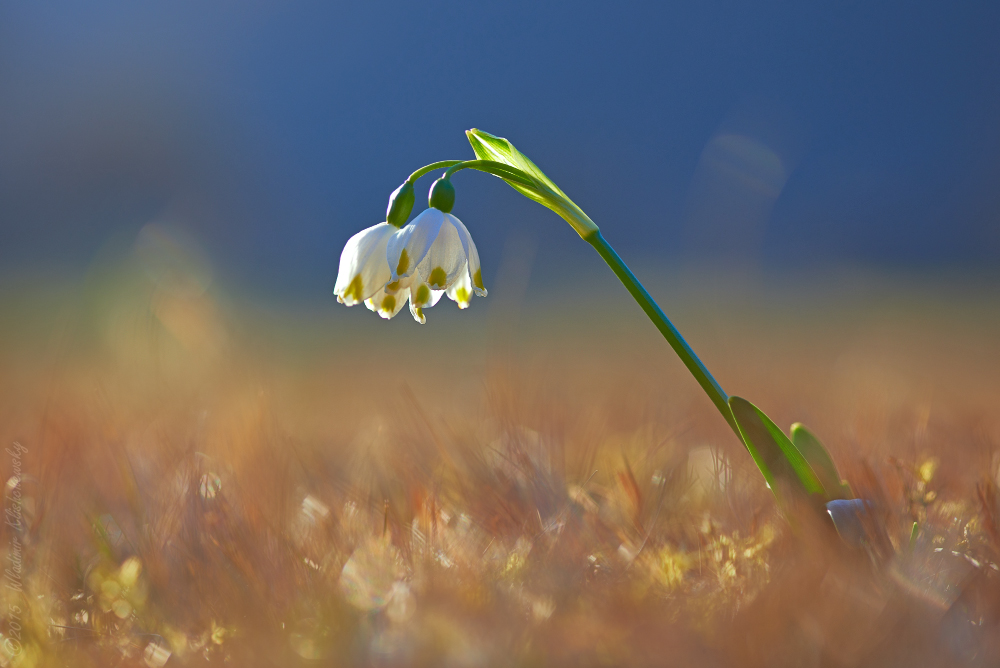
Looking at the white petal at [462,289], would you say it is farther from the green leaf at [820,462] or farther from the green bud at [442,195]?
the green leaf at [820,462]

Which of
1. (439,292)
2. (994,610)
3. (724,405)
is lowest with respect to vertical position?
(994,610)

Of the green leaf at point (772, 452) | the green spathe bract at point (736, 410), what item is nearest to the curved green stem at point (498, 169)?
the green spathe bract at point (736, 410)

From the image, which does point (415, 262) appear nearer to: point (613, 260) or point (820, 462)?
point (613, 260)

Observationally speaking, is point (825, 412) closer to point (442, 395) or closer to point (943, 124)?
point (442, 395)

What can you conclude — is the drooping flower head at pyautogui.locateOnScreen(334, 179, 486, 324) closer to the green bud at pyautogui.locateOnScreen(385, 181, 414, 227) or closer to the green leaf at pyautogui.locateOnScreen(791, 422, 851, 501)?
the green bud at pyautogui.locateOnScreen(385, 181, 414, 227)

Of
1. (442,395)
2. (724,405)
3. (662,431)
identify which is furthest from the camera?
(442,395)

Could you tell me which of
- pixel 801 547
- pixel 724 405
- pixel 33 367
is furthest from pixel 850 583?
pixel 33 367
